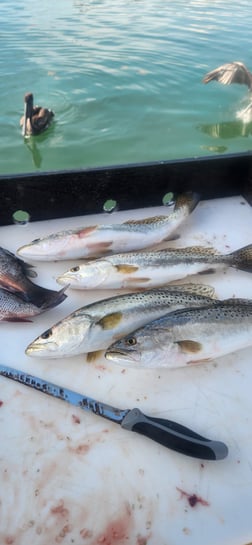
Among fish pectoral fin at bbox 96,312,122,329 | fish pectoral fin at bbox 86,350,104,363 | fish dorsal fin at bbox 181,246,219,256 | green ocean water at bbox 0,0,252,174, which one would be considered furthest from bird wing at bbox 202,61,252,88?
fish pectoral fin at bbox 86,350,104,363

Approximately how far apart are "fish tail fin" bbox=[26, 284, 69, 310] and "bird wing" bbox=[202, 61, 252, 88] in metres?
8.70

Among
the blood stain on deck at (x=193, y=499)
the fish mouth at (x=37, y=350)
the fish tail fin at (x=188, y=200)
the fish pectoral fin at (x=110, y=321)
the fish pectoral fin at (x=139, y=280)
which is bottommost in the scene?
the blood stain on deck at (x=193, y=499)

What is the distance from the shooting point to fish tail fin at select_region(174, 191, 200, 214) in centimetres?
311

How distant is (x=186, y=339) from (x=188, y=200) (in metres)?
1.46

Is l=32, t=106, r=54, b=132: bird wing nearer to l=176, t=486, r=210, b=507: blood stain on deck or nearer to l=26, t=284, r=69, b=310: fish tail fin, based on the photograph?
l=26, t=284, r=69, b=310: fish tail fin

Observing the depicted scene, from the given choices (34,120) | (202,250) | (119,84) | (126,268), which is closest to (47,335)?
(126,268)

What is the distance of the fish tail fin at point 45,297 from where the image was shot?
7.62ft

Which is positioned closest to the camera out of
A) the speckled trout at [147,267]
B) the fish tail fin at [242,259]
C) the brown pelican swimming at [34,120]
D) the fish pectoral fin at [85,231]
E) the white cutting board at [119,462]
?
the white cutting board at [119,462]

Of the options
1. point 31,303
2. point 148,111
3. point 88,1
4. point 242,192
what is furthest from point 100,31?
point 31,303

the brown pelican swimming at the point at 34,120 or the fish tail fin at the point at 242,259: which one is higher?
the brown pelican swimming at the point at 34,120

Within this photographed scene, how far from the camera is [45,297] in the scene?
2.37 meters

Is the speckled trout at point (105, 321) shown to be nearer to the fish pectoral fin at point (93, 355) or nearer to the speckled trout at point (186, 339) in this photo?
the fish pectoral fin at point (93, 355)

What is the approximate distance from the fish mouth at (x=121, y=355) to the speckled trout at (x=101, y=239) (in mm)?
995

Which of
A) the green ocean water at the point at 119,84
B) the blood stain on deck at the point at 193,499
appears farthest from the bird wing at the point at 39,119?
the blood stain on deck at the point at 193,499
